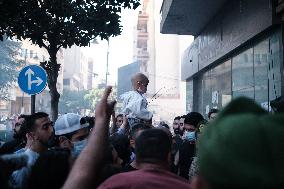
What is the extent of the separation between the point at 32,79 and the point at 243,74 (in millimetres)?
5818

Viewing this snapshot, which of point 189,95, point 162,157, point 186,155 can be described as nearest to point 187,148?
point 186,155

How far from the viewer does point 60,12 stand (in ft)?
32.6

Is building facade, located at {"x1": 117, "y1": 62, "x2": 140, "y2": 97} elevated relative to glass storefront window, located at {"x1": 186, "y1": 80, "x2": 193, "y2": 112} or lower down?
elevated

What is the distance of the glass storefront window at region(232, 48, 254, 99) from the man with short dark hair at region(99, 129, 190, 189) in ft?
26.4

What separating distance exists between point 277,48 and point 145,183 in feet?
24.7

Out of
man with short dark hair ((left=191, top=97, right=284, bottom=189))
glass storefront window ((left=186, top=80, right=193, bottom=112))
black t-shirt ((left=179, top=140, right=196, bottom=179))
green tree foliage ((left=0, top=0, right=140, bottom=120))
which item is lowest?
black t-shirt ((left=179, top=140, right=196, bottom=179))

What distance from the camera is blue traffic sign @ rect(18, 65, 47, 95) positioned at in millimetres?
8562

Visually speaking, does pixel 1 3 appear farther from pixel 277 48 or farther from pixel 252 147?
pixel 252 147

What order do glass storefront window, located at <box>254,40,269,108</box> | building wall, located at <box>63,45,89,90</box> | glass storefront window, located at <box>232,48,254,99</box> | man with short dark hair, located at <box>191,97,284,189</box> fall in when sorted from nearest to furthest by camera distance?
man with short dark hair, located at <box>191,97,284,189</box>
glass storefront window, located at <box>254,40,269,108</box>
glass storefront window, located at <box>232,48,254,99</box>
building wall, located at <box>63,45,89,90</box>

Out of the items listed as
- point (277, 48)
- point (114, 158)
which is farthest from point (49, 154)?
point (277, 48)

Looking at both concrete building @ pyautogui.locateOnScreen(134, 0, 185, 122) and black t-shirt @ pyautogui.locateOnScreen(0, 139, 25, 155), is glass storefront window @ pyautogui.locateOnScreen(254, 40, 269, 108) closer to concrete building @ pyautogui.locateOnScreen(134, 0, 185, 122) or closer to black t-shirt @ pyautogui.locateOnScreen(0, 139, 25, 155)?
black t-shirt @ pyautogui.locateOnScreen(0, 139, 25, 155)

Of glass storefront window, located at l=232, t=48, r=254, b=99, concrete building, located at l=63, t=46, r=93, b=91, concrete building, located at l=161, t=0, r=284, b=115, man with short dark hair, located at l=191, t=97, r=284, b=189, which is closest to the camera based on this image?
man with short dark hair, located at l=191, t=97, r=284, b=189

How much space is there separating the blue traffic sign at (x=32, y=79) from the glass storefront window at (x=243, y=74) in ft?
15.9

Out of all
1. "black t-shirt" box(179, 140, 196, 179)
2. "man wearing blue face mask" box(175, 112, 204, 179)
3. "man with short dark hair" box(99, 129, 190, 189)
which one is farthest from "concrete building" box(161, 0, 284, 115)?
"man with short dark hair" box(99, 129, 190, 189)
